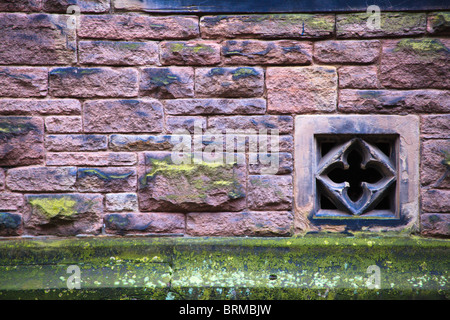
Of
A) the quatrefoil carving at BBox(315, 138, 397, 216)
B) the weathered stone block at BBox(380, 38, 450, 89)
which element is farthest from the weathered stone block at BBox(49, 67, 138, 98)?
the weathered stone block at BBox(380, 38, 450, 89)

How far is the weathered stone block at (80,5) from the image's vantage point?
2031 millimetres

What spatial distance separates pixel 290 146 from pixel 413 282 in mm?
1127

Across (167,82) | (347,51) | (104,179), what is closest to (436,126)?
(347,51)

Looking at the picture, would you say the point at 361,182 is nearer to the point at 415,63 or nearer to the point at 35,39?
the point at 415,63

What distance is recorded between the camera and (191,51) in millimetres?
2053

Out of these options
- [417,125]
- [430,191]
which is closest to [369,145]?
[417,125]

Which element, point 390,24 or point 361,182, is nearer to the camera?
point 390,24

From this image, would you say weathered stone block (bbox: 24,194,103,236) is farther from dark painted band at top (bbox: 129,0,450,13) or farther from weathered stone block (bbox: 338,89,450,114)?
weathered stone block (bbox: 338,89,450,114)

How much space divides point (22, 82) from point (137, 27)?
2.77ft

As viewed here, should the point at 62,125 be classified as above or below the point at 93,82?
below

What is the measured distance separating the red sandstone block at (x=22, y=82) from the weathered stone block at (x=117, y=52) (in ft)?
1.00

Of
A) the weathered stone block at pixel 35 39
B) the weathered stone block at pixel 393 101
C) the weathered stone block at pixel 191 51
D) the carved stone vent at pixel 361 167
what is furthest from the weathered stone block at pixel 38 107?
the weathered stone block at pixel 393 101

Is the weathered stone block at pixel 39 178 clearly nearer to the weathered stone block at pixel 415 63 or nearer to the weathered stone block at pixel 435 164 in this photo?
the weathered stone block at pixel 415 63

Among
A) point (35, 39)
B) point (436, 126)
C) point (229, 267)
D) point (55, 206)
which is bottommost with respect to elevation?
point (229, 267)
